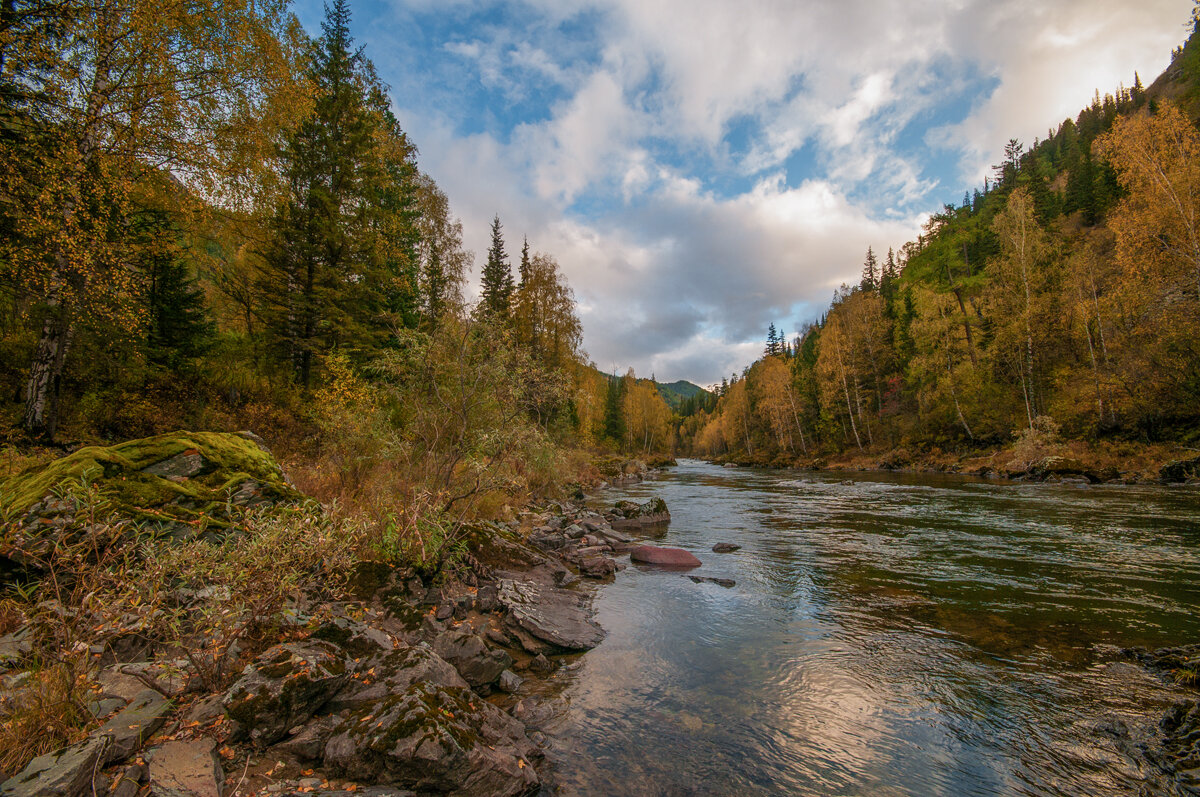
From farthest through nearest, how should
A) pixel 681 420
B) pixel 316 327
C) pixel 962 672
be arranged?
pixel 681 420
pixel 316 327
pixel 962 672

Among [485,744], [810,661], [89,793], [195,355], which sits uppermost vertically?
[195,355]

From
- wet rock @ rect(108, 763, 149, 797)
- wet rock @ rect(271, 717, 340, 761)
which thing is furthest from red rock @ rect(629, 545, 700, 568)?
wet rock @ rect(108, 763, 149, 797)

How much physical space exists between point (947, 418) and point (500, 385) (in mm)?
39142

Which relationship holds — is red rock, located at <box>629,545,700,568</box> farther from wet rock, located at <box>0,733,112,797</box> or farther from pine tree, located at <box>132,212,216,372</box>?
pine tree, located at <box>132,212,216,372</box>

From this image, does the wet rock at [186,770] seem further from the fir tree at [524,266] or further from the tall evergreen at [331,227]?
the fir tree at [524,266]

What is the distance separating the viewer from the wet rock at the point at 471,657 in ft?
17.2

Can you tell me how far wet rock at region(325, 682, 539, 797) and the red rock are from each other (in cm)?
714

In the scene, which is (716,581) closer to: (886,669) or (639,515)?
(886,669)

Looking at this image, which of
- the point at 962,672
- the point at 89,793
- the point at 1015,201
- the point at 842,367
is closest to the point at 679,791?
the point at 89,793

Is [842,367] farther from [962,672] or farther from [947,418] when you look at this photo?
[962,672]

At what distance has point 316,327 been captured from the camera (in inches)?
595

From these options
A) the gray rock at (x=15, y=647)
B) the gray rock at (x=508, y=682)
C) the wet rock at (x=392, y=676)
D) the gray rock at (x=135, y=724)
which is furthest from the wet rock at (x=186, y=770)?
the gray rock at (x=508, y=682)

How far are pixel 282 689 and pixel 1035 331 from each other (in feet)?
129

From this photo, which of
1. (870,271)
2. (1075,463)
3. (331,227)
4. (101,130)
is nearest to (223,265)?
(331,227)
